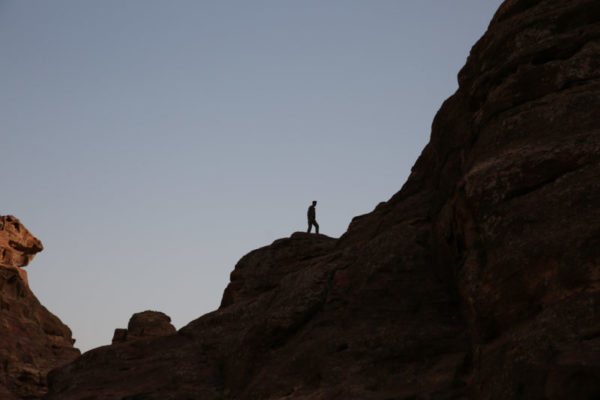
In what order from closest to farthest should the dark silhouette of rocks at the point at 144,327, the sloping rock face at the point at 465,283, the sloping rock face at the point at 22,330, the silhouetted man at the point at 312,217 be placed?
the sloping rock face at the point at 465,283
the silhouetted man at the point at 312,217
the dark silhouette of rocks at the point at 144,327
the sloping rock face at the point at 22,330

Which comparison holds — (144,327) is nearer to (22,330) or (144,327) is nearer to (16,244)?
(22,330)

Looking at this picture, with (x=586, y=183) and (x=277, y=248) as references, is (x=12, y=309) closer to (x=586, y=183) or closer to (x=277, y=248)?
(x=277, y=248)

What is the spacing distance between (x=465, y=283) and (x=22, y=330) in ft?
185

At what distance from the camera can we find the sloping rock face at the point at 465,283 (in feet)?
57.3

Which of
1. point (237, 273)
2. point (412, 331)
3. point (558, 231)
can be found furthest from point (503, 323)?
point (237, 273)

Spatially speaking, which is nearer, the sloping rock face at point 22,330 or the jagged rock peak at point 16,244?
the sloping rock face at point 22,330

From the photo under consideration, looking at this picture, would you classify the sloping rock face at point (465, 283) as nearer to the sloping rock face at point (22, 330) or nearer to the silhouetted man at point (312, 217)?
the silhouetted man at point (312, 217)

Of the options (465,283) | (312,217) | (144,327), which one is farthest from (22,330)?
(465,283)

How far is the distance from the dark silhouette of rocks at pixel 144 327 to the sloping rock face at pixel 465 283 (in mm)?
18565

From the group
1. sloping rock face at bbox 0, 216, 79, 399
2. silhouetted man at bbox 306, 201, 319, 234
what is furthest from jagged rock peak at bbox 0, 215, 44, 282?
silhouetted man at bbox 306, 201, 319, 234

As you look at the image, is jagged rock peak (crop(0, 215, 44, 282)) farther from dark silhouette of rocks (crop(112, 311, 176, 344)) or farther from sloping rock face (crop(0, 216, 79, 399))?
dark silhouette of rocks (crop(112, 311, 176, 344))

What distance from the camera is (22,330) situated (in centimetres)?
6556

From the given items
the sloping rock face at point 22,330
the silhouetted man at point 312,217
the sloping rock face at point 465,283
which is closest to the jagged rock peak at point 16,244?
the sloping rock face at point 22,330

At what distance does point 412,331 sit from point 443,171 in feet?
28.3
